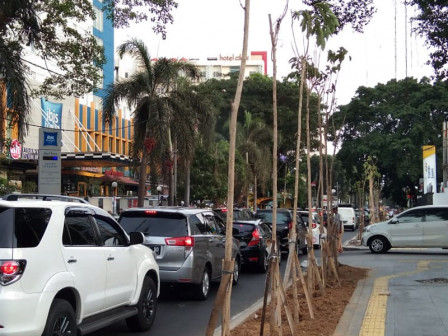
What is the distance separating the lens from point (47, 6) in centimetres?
1483

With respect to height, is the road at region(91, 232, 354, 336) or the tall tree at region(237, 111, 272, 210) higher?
the tall tree at region(237, 111, 272, 210)

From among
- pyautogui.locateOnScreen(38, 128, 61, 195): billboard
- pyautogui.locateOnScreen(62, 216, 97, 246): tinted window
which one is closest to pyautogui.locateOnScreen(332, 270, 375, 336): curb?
pyautogui.locateOnScreen(62, 216, 97, 246): tinted window

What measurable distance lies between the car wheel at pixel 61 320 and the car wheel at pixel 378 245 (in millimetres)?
16541

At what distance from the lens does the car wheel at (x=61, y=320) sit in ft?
16.9

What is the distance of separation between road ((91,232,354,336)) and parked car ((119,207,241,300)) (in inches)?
16.6

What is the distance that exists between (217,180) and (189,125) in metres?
10.5

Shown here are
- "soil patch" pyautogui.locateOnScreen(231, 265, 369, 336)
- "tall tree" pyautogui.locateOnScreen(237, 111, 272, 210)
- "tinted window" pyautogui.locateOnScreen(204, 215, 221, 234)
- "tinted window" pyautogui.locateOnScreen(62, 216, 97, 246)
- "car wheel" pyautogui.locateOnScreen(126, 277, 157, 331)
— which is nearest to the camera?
"tinted window" pyautogui.locateOnScreen(62, 216, 97, 246)

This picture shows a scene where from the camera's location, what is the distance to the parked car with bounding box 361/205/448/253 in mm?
19578

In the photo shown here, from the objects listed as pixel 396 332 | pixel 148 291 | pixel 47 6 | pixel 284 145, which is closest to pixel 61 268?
pixel 148 291

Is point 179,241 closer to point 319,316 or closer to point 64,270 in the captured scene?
point 319,316

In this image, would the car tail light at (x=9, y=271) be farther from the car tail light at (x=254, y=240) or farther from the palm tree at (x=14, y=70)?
the car tail light at (x=254, y=240)

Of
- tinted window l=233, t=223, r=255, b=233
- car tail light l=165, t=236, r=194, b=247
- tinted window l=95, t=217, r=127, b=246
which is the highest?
tinted window l=95, t=217, r=127, b=246

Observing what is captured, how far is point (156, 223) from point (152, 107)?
45.8 feet

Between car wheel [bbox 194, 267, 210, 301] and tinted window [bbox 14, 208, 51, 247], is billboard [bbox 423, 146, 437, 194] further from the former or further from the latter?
tinted window [bbox 14, 208, 51, 247]
